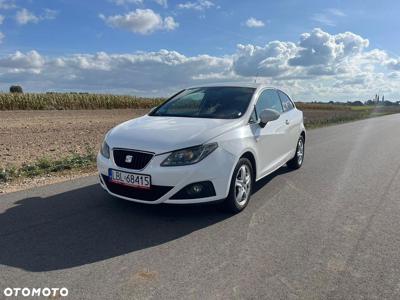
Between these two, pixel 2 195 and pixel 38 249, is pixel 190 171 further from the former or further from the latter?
pixel 2 195

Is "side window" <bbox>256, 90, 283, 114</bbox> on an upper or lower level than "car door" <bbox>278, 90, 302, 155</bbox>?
upper

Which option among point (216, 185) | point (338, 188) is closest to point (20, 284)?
point (216, 185)

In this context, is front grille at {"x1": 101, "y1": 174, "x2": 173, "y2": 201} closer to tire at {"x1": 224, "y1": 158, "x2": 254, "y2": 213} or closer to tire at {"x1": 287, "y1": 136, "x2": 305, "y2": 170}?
tire at {"x1": 224, "y1": 158, "x2": 254, "y2": 213}

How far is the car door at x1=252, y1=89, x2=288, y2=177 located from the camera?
5.59m

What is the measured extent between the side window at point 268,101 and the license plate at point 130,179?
2.16 metres

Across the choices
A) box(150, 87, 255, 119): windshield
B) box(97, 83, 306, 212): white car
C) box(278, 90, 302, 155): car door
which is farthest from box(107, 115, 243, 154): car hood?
box(278, 90, 302, 155): car door

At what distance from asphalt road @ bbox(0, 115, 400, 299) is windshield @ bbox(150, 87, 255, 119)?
1.34 metres

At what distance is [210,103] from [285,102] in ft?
7.21

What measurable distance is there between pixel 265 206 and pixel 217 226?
42.8 inches

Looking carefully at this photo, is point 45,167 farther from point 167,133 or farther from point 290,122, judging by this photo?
point 290,122

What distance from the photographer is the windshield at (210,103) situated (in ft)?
18.1

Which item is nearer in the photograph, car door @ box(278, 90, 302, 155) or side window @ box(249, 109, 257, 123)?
side window @ box(249, 109, 257, 123)

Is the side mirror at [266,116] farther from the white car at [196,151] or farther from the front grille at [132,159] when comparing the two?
the front grille at [132,159]

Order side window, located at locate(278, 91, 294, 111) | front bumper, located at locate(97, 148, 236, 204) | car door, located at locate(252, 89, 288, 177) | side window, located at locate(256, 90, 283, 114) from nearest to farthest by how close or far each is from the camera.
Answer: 1. front bumper, located at locate(97, 148, 236, 204)
2. car door, located at locate(252, 89, 288, 177)
3. side window, located at locate(256, 90, 283, 114)
4. side window, located at locate(278, 91, 294, 111)
